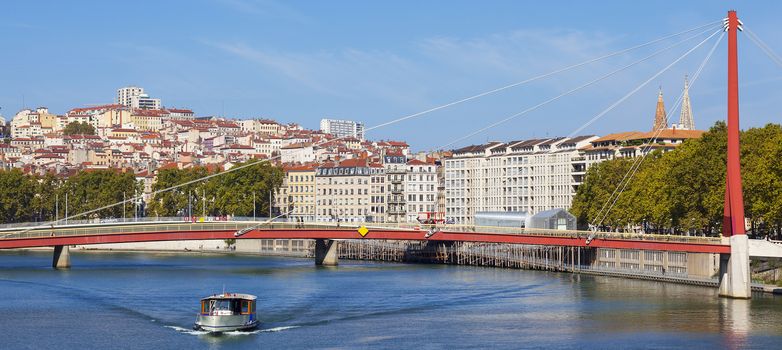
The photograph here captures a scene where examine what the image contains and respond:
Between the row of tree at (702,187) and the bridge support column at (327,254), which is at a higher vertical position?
the row of tree at (702,187)

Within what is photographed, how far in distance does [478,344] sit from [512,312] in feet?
35.1

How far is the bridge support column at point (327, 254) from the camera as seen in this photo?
97.6 metres

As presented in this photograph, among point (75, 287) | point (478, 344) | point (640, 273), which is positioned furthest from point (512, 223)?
point (478, 344)

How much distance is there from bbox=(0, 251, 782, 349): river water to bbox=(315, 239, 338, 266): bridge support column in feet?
32.7

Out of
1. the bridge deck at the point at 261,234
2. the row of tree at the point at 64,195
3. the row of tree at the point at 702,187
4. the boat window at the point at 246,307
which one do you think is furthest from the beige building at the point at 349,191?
the boat window at the point at 246,307

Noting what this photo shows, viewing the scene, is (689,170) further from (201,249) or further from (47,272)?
(201,249)

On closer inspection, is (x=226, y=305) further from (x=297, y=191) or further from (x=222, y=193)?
(x=297, y=191)

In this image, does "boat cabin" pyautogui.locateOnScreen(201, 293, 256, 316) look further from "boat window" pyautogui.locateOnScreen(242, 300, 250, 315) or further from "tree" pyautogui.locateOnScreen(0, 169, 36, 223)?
"tree" pyautogui.locateOnScreen(0, 169, 36, 223)

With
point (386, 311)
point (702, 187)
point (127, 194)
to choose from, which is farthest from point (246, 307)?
point (127, 194)

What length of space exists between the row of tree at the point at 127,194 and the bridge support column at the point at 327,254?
38875 mm

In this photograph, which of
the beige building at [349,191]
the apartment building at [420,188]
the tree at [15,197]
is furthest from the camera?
the beige building at [349,191]

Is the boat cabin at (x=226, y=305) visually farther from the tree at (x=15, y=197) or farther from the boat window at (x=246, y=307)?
the tree at (x=15, y=197)

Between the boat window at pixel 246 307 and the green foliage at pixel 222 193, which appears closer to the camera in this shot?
the boat window at pixel 246 307

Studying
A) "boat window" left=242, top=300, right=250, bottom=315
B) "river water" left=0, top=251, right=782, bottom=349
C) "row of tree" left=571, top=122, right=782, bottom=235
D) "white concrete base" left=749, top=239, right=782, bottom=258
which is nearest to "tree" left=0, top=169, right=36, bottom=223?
"river water" left=0, top=251, right=782, bottom=349
